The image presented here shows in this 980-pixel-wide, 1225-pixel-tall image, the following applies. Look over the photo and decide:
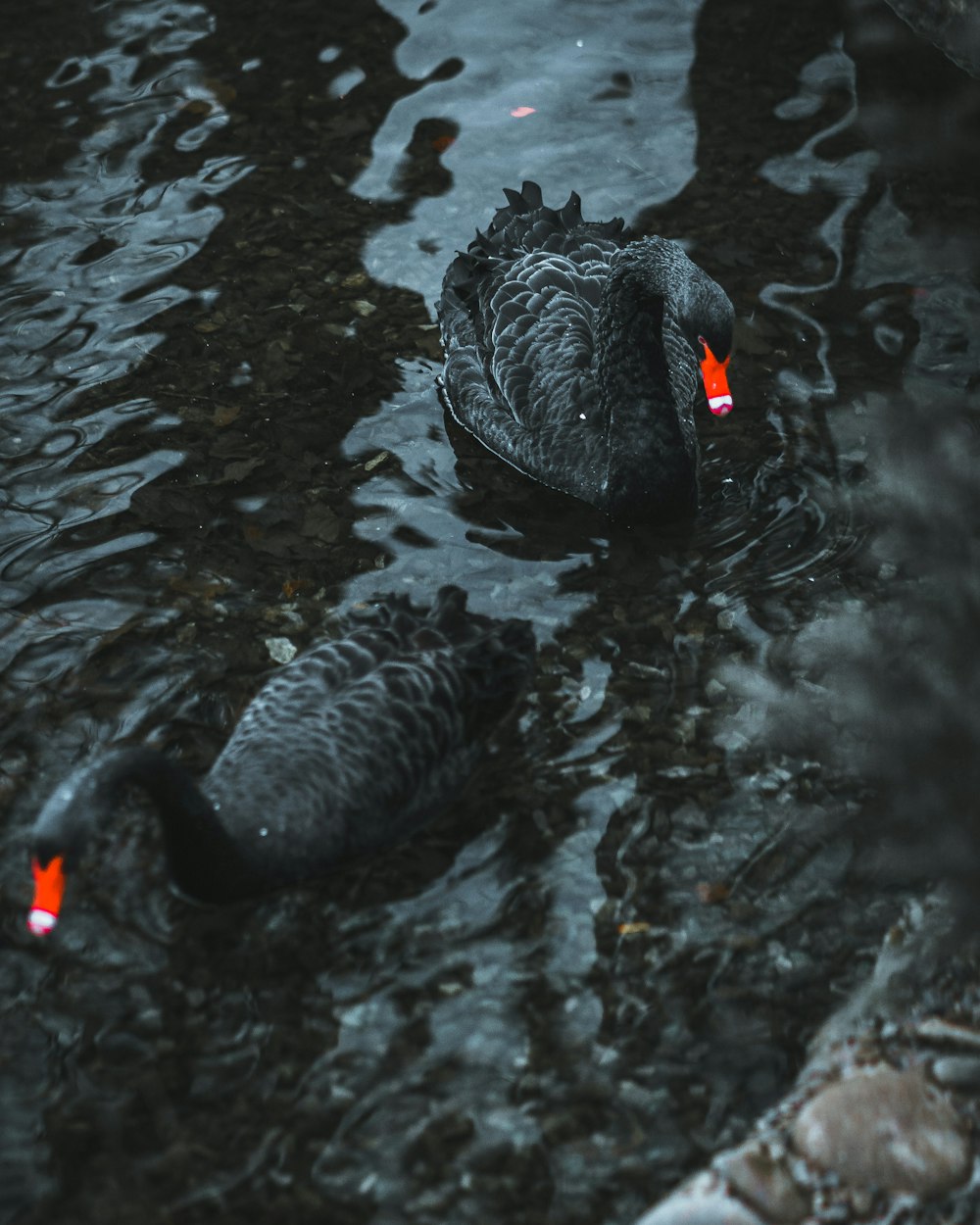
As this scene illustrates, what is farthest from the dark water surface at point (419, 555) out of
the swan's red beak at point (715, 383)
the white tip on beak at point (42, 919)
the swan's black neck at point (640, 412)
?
the swan's red beak at point (715, 383)

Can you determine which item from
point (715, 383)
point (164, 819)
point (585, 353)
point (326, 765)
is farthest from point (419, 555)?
point (164, 819)

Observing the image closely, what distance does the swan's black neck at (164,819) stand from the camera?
4.16 metres

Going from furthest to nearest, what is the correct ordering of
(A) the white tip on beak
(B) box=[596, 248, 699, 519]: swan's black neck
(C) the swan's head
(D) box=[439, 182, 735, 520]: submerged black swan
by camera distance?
(B) box=[596, 248, 699, 519]: swan's black neck, (D) box=[439, 182, 735, 520]: submerged black swan, (C) the swan's head, (A) the white tip on beak

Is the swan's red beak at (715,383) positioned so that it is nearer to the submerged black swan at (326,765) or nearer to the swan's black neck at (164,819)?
the submerged black swan at (326,765)

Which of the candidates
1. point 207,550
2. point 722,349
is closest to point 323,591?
point 207,550

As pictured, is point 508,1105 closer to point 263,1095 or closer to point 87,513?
point 263,1095

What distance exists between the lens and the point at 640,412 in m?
6.22

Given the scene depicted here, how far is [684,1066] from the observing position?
4.43 metres

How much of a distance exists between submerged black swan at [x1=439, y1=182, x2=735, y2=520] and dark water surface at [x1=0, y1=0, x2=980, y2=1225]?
0.74 ft

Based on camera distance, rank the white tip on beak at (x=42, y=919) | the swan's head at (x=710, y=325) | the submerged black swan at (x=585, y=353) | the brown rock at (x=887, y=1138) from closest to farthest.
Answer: the brown rock at (x=887, y=1138) < the white tip on beak at (x=42, y=919) < the swan's head at (x=710, y=325) < the submerged black swan at (x=585, y=353)

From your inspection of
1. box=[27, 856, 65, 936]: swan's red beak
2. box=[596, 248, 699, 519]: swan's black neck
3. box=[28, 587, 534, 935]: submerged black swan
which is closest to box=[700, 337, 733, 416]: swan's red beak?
box=[596, 248, 699, 519]: swan's black neck

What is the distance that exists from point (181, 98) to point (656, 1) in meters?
2.97

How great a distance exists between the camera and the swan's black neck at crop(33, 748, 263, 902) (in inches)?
164

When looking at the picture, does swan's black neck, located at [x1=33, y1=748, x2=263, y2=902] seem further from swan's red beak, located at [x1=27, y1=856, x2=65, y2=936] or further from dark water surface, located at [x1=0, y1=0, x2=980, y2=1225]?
dark water surface, located at [x1=0, y1=0, x2=980, y2=1225]
